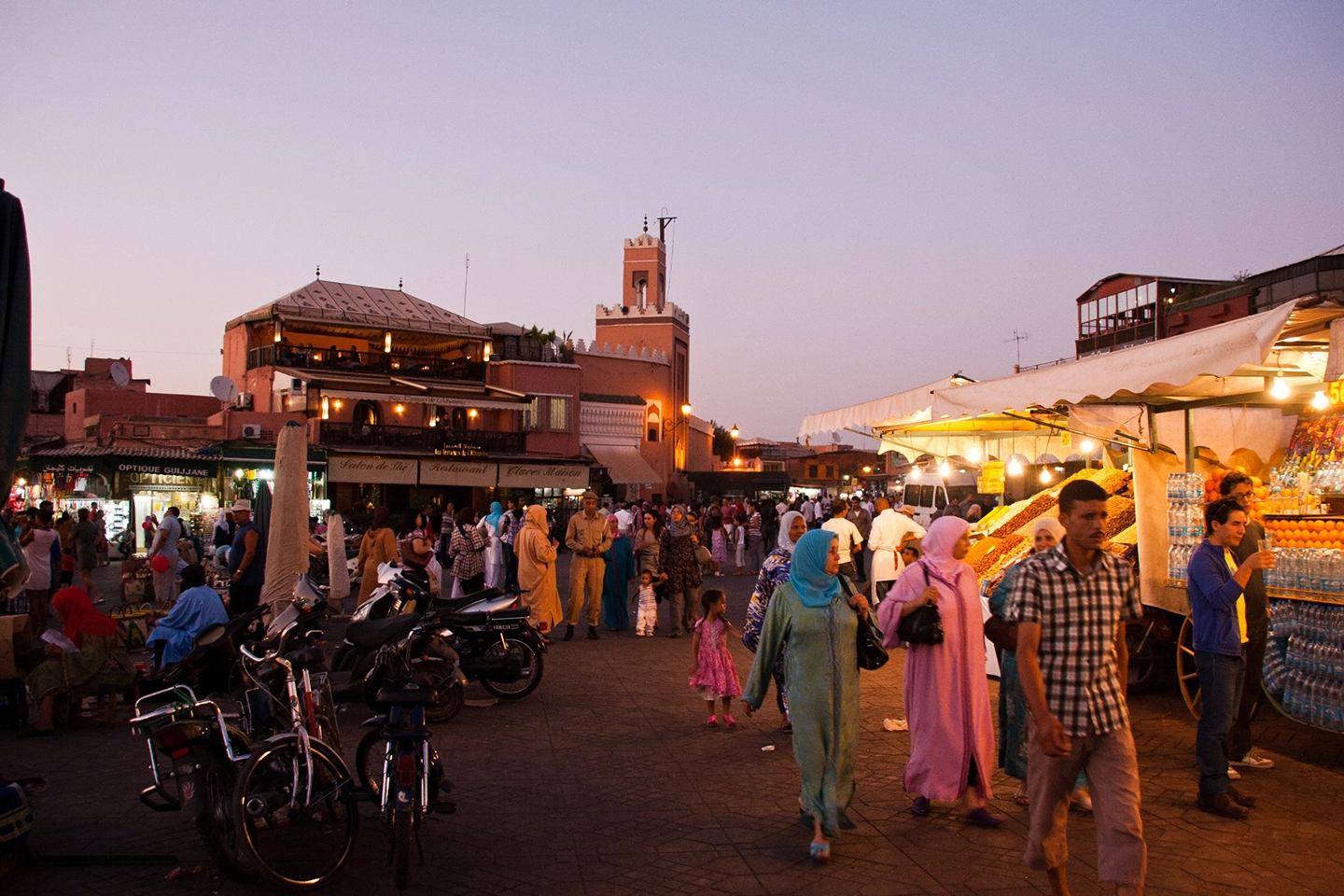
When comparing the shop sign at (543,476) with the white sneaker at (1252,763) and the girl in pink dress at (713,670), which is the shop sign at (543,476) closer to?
the girl in pink dress at (713,670)

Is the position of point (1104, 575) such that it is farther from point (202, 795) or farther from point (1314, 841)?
point (202, 795)

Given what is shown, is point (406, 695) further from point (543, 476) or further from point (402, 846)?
point (543, 476)

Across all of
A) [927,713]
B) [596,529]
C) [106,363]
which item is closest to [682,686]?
→ [596,529]

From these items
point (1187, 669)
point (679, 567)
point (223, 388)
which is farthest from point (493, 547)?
point (223, 388)

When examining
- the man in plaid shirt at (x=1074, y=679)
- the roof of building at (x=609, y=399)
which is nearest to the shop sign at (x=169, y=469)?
the roof of building at (x=609, y=399)

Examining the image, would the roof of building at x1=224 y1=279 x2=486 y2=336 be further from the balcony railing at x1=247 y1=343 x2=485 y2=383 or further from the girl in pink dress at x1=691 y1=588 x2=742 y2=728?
the girl in pink dress at x1=691 y1=588 x2=742 y2=728

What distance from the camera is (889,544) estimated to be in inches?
439

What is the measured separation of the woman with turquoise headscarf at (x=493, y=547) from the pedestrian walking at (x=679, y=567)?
253cm

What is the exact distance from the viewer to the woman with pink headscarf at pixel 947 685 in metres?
5.32

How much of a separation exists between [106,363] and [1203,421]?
45632 mm

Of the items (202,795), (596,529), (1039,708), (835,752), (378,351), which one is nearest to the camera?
(1039,708)

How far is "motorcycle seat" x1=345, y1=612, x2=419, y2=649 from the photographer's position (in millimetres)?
5953

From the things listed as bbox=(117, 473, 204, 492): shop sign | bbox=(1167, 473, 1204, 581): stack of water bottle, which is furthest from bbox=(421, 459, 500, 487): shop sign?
bbox=(1167, 473, 1204, 581): stack of water bottle

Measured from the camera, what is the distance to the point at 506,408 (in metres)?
39.0
